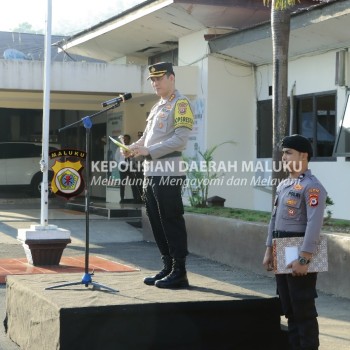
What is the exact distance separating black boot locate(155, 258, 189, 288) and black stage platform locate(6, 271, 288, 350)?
0.10m

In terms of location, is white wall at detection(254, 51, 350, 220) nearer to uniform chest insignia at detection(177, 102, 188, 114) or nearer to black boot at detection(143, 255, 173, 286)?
black boot at detection(143, 255, 173, 286)

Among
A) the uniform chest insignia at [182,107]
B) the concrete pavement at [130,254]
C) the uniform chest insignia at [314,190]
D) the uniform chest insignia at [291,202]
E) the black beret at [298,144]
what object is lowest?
the concrete pavement at [130,254]

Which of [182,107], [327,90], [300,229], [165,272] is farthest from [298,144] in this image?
[327,90]

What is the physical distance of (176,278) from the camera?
7.08 metres

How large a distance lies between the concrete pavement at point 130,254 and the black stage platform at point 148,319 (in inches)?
23.7

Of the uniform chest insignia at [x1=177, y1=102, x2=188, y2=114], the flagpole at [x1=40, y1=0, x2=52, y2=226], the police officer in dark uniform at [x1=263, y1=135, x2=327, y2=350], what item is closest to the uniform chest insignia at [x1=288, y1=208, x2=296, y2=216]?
the police officer in dark uniform at [x1=263, y1=135, x2=327, y2=350]

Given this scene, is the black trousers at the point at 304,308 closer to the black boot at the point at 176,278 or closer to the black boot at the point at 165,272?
the black boot at the point at 176,278

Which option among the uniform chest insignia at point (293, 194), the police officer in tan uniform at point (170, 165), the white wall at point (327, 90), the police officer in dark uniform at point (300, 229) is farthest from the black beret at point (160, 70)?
the white wall at point (327, 90)

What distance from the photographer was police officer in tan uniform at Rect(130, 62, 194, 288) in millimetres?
7020

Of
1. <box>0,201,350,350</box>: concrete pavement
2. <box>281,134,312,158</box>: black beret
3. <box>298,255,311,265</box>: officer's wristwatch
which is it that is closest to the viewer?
<box>298,255,311,265</box>: officer's wristwatch

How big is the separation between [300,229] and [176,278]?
60.8 inches

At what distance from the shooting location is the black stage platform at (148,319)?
236 inches

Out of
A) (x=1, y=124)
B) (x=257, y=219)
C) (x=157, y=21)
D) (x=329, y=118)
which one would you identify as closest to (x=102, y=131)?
(x=1, y=124)

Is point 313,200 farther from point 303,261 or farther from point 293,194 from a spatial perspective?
point 303,261
